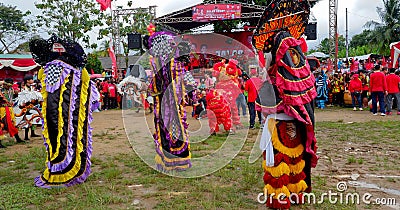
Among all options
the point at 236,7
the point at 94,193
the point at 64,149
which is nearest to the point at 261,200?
the point at 94,193

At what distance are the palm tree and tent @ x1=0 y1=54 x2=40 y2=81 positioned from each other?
28620 mm

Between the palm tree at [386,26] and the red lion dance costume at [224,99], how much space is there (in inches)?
1078

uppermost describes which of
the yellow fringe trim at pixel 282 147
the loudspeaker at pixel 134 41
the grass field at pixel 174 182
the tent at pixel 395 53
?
the loudspeaker at pixel 134 41

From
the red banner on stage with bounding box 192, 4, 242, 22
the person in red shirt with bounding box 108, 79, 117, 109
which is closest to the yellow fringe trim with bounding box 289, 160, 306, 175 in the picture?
the person in red shirt with bounding box 108, 79, 117, 109

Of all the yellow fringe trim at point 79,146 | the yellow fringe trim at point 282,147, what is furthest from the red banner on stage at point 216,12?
the yellow fringe trim at point 282,147

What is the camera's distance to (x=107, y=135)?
974 cm

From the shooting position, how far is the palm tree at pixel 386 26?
3212 centimetres

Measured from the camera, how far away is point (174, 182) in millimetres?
5066

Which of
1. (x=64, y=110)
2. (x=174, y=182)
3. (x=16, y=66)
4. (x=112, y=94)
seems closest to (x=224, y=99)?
(x=174, y=182)

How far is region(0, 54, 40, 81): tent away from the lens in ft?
77.7

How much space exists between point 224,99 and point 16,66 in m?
19.8

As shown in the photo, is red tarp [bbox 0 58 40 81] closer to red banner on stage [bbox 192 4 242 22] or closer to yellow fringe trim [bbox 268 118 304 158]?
red banner on stage [bbox 192 4 242 22]

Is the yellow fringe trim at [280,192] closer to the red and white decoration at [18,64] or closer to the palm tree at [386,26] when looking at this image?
the red and white decoration at [18,64]

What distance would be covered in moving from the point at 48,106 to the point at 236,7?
18.2 m
